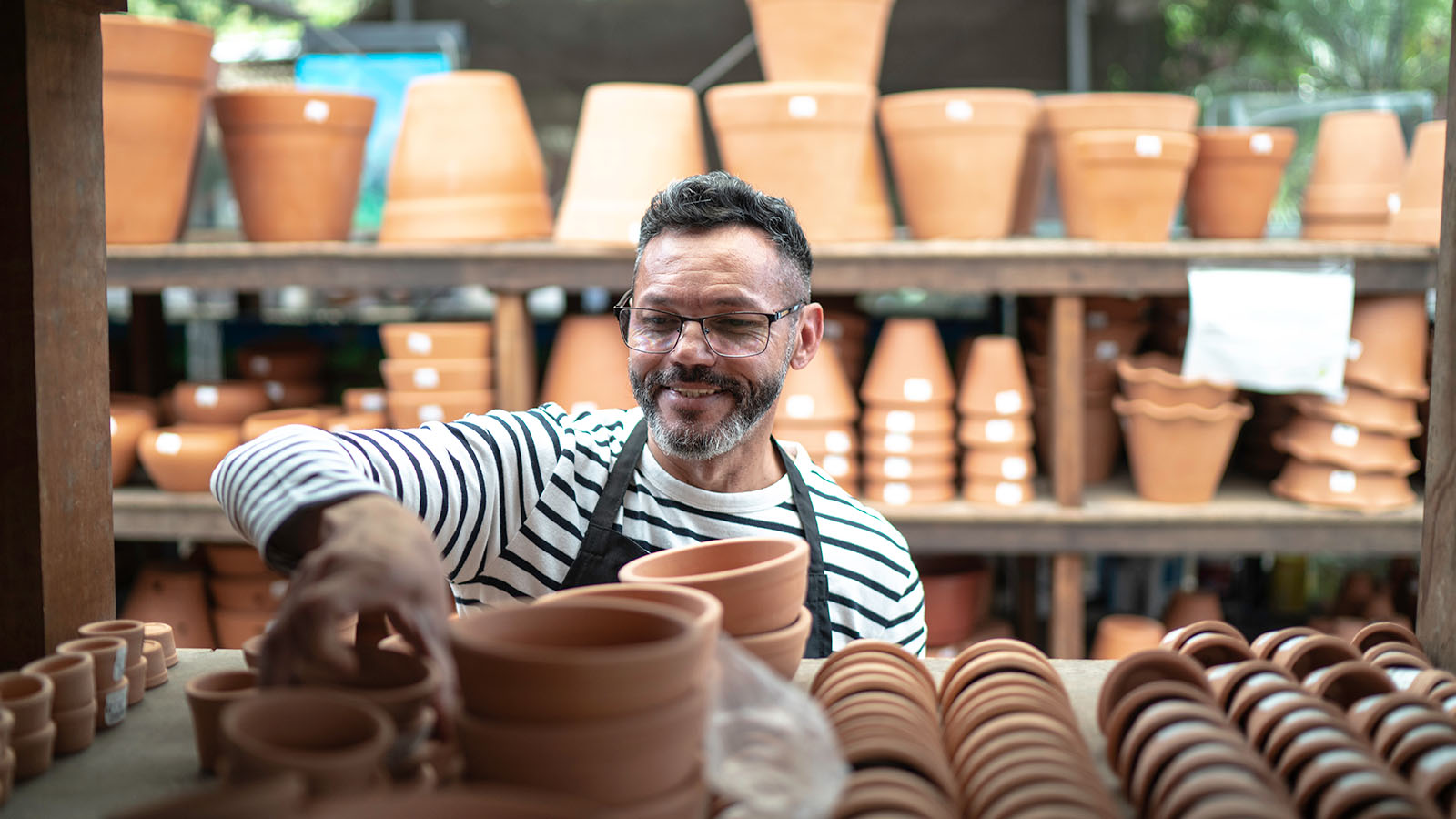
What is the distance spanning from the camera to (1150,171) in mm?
2656

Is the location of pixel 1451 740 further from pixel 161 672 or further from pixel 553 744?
pixel 161 672

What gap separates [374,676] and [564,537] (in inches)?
34.3

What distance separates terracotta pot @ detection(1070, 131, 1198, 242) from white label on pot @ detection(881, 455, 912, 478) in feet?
2.33

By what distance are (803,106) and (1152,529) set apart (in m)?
1.31

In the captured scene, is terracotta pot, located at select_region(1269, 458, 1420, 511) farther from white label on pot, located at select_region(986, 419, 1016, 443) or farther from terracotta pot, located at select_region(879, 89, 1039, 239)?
terracotta pot, located at select_region(879, 89, 1039, 239)

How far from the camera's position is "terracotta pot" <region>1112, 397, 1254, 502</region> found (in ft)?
9.07

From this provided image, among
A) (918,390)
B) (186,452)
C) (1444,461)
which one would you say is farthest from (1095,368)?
(186,452)

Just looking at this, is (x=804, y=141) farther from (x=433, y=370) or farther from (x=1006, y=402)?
(x=433, y=370)

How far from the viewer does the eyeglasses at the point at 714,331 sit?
5.41ft

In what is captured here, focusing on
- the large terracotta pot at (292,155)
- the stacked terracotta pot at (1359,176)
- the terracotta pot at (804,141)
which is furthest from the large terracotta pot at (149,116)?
the stacked terracotta pot at (1359,176)

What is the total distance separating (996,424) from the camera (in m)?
2.79

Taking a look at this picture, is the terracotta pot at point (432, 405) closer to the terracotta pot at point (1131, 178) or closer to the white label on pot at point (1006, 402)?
the white label on pot at point (1006, 402)

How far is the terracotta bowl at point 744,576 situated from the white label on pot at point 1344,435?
7.18ft

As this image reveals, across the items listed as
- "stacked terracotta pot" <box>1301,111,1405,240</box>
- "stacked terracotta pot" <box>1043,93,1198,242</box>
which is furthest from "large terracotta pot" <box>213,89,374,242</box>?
"stacked terracotta pot" <box>1301,111,1405,240</box>
